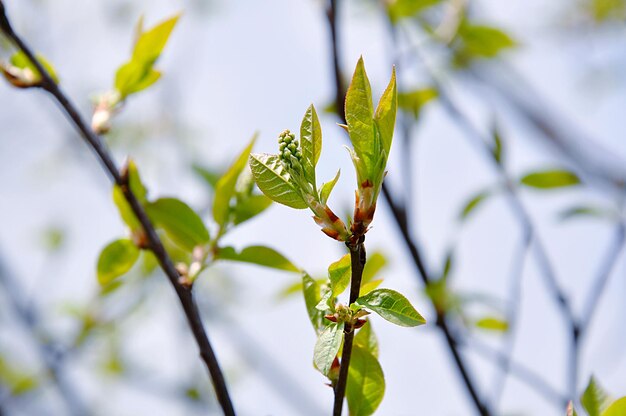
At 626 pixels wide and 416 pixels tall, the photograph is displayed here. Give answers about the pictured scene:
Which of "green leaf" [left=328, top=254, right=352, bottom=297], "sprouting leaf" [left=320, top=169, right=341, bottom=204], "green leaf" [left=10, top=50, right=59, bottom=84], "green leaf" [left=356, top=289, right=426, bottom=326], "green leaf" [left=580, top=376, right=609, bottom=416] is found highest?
"green leaf" [left=10, top=50, right=59, bottom=84]

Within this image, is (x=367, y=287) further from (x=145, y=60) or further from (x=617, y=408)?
(x=145, y=60)

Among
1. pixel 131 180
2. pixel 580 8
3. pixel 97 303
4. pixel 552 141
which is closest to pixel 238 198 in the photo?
pixel 131 180

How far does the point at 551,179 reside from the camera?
114 cm

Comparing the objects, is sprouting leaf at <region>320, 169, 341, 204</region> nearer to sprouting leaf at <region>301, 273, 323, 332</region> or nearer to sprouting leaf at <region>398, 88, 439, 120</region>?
sprouting leaf at <region>301, 273, 323, 332</region>

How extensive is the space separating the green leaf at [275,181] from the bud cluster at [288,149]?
0.02 metres

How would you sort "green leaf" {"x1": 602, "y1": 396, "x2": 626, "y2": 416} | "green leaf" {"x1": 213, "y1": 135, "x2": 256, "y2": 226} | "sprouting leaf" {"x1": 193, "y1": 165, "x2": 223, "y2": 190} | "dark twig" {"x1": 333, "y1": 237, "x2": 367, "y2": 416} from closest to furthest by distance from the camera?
1. "dark twig" {"x1": 333, "y1": 237, "x2": 367, "y2": 416}
2. "green leaf" {"x1": 602, "y1": 396, "x2": 626, "y2": 416}
3. "green leaf" {"x1": 213, "y1": 135, "x2": 256, "y2": 226}
4. "sprouting leaf" {"x1": 193, "y1": 165, "x2": 223, "y2": 190}

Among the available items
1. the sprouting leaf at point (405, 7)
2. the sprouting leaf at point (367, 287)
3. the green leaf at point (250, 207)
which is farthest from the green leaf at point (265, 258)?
the sprouting leaf at point (405, 7)

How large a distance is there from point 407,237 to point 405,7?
48cm

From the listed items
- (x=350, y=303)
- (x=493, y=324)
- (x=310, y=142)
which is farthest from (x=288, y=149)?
(x=493, y=324)

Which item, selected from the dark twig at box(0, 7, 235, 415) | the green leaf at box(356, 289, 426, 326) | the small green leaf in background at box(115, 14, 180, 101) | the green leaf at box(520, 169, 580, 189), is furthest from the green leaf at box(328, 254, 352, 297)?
the green leaf at box(520, 169, 580, 189)

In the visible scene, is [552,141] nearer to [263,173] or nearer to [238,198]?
[238,198]

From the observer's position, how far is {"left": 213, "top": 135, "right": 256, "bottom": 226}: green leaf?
74 cm

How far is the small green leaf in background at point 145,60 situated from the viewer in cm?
81

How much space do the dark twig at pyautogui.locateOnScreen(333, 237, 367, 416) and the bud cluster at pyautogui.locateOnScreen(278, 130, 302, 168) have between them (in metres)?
0.08
